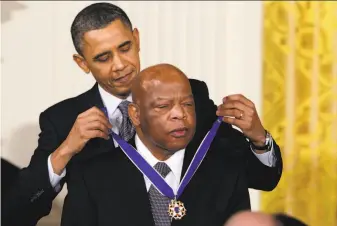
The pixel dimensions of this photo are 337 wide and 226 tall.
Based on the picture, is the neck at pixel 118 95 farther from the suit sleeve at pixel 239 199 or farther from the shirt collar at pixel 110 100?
the suit sleeve at pixel 239 199

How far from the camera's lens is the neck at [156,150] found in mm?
2400

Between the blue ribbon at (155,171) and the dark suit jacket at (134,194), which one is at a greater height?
the blue ribbon at (155,171)

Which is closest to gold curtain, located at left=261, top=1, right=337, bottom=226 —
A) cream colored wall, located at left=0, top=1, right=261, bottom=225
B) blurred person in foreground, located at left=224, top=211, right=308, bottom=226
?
cream colored wall, located at left=0, top=1, right=261, bottom=225

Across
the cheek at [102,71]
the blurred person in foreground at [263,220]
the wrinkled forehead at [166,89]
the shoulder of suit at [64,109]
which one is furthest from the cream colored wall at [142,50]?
the blurred person in foreground at [263,220]

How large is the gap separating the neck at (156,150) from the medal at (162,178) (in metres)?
0.04

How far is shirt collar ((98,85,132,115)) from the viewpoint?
2.69m

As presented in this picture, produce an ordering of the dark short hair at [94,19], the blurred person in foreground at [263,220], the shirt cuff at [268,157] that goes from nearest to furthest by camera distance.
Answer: the blurred person in foreground at [263,220] → the shirt cuff at [268,157] → the dark short hair at [94,19]

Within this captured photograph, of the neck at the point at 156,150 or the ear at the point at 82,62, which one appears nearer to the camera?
the neck at the point at 156,150

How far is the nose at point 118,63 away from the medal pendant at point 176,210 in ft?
1.60

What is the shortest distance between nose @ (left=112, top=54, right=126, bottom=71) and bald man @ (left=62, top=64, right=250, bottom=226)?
23 centimetres

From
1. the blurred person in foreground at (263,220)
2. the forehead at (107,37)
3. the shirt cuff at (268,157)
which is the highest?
the forehead at (107,37)

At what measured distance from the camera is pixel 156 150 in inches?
94.7

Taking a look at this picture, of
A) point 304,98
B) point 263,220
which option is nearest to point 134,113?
point 263,220

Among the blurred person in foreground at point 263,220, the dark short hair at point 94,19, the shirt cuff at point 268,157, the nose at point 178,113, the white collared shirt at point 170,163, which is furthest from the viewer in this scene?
the dark short hair at point 94,19
